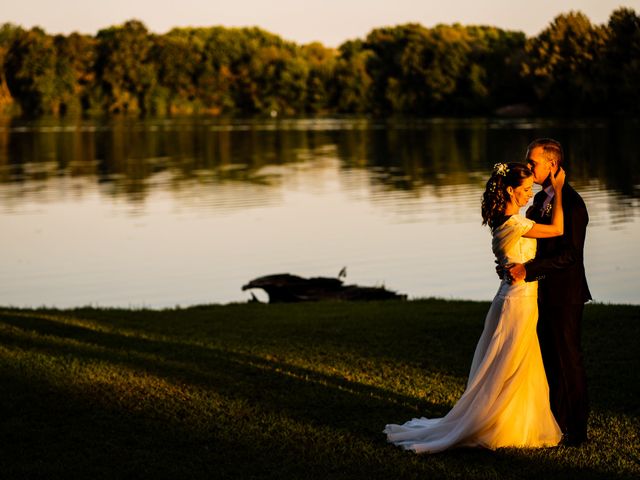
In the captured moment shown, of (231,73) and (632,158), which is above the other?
(231,73)

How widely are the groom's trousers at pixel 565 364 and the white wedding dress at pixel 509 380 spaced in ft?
0.43

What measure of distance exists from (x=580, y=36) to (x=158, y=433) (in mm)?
110756

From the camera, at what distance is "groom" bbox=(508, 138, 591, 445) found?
24.2 ft

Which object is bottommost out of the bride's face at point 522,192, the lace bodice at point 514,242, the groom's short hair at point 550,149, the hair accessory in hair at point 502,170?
the lace bodice at point 514,242

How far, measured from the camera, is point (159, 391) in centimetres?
948

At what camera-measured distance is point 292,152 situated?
65250 millimetres

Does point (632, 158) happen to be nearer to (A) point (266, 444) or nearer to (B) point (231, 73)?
(A) point (266, 444)

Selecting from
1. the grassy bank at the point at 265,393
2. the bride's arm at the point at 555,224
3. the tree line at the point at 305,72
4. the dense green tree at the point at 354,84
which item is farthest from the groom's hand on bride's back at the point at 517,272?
the dense green tree at the point at 354,84

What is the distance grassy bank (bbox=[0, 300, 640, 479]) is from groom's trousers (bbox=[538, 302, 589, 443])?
244mm

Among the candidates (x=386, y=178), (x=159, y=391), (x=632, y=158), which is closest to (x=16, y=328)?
(x=159, y=391)

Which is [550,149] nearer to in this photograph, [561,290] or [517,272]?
[517,272]

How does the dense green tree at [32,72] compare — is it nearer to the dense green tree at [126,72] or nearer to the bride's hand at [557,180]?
the dense green tree at [126,72]

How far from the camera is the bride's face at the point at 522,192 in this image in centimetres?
735

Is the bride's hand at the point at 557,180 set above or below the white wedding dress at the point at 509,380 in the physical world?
above
